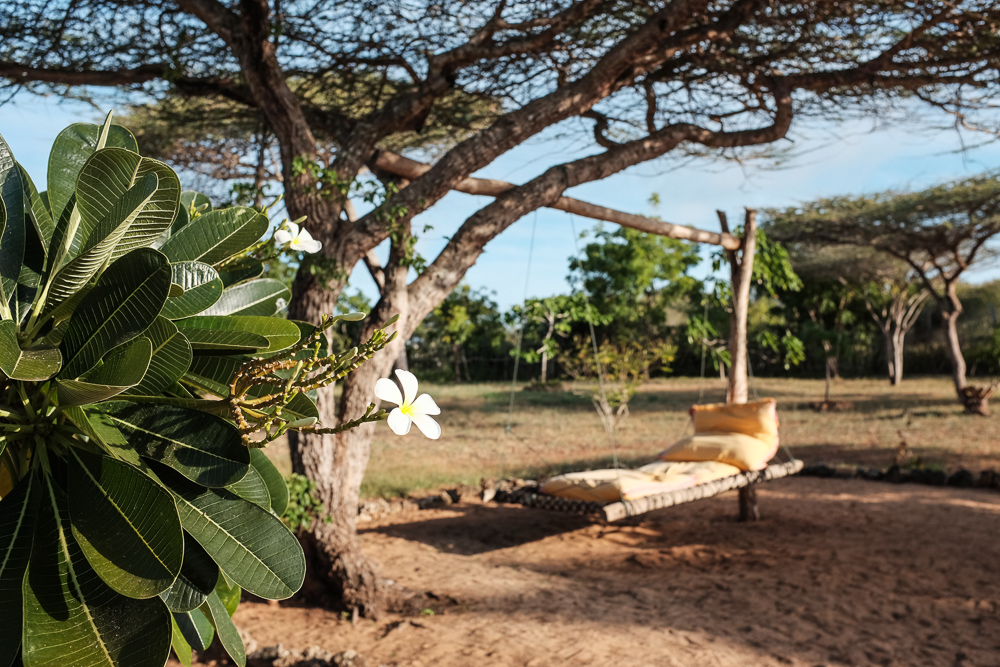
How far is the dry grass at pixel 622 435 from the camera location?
772cm

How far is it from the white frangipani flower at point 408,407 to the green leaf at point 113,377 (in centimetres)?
20

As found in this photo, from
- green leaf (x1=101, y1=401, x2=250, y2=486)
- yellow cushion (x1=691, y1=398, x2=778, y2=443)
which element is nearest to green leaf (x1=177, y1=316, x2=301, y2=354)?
green leaf (x1=101, y1=401, x2=250, y2=486)

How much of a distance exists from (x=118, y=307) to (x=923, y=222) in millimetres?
12506

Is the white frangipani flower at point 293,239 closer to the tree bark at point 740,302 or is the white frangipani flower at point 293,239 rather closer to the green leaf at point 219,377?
the green leaf at point 219,377

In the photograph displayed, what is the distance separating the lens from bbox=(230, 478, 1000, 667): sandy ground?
3189mm

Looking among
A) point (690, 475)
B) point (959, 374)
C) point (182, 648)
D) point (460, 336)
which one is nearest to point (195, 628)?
point (182, 648)

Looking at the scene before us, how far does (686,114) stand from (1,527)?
219 inches

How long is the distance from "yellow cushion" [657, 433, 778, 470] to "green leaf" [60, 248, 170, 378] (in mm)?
5054

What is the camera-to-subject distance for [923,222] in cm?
1098

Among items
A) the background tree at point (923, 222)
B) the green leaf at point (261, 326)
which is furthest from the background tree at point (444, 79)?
the background tree at point (923, 222)

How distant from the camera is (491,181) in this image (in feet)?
14.0

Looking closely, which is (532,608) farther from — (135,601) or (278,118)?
(135,601)

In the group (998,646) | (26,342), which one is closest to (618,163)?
(998,646)

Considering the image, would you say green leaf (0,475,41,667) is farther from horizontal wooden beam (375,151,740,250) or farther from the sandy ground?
horizontal wooden beam (375,151,740,250)
